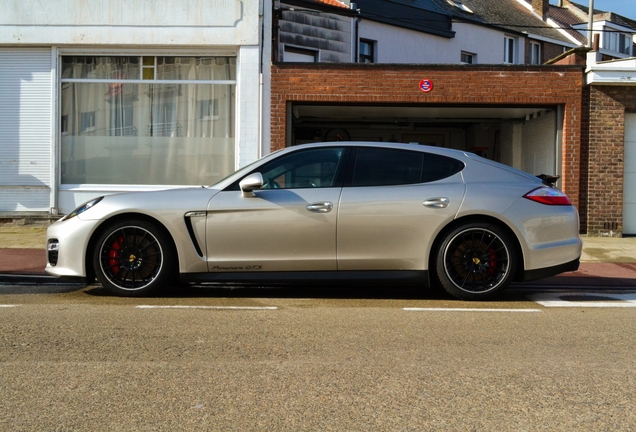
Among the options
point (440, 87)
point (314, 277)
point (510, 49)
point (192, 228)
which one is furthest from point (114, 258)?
point (510, 49)

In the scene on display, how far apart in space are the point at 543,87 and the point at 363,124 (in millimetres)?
5589

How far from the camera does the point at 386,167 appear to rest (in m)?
7.29

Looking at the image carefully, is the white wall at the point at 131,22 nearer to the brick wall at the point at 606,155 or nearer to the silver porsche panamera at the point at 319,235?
the brick wall at the point at 606,155

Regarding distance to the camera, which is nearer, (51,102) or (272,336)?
(272,336)

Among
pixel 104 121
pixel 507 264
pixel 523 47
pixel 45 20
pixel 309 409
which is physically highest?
pixel 523 47

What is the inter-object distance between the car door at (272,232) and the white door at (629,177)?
9.62 meters

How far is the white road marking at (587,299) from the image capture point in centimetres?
716

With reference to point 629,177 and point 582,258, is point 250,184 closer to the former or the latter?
point 582,258

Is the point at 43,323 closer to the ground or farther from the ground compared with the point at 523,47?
closer to the ground

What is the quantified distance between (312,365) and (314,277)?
240 centimetres

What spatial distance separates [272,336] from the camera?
5.48 metres

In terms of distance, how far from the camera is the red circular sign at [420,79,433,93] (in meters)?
14.4

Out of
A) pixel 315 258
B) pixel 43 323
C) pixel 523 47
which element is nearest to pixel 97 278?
pixel 43 323

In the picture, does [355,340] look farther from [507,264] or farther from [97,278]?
[97,278]
